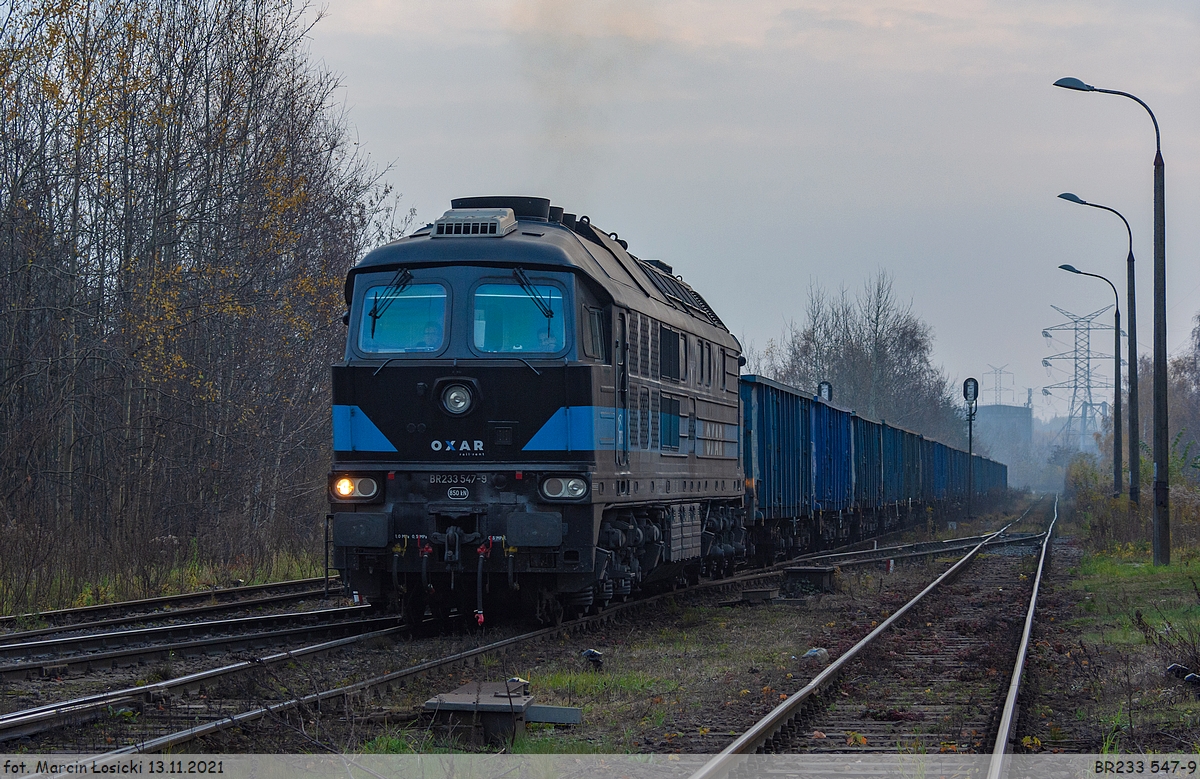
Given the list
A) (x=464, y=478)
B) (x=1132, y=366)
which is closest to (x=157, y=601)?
(x=464, y=478)

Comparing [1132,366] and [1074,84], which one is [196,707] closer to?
[1074,84]

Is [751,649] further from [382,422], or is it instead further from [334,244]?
[334,244]

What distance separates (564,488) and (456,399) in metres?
1.22

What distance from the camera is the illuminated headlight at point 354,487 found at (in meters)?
11.1

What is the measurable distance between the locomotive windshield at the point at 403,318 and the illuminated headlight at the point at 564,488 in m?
1.56

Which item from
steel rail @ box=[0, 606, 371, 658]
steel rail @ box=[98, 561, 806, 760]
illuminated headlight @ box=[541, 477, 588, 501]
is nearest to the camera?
steel rail @ box=[98, 561, 806, 760]

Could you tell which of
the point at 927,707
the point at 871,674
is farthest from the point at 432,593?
the point at 927,707

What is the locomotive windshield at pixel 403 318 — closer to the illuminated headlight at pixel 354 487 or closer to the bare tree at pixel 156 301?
the illuminated headlight at pixel 354 487

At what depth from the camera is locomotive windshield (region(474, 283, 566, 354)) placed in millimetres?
11133

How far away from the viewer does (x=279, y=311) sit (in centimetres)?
2177

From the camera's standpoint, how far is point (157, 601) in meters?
14.1

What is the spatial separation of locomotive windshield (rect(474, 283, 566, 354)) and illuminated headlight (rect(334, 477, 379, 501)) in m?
1.52

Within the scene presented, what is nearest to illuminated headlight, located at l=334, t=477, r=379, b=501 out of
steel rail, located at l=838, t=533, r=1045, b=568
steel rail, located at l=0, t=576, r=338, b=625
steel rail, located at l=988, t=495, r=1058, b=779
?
steel rail, located at l=0, t=576, r=338, b=625

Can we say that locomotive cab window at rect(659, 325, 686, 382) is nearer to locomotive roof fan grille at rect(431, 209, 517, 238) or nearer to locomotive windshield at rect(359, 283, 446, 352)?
locomotive roof fan grille at rect(431, 209, 517, 238)
